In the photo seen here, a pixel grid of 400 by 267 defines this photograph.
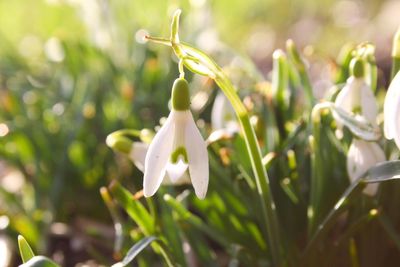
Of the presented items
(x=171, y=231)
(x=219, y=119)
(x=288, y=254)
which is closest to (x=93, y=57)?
(x=219, y=119)

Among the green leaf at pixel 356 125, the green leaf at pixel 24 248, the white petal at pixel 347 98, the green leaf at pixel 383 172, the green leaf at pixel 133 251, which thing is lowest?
the green leaf at pixel 133 251

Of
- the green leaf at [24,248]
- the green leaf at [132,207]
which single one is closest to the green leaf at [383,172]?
the green leaf at [132,207]

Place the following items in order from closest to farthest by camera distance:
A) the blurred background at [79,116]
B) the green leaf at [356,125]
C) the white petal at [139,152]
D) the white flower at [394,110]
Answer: the white flower at [394,110], the green leaf at [356,125], the white petal at [139,152], the blurred background at [79,116]

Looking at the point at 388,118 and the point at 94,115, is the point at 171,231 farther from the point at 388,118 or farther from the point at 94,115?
the point at 94,115

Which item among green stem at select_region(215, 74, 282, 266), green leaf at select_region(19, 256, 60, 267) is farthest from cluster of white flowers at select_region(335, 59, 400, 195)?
green leaf at select_region(19, 256, 60, 267)

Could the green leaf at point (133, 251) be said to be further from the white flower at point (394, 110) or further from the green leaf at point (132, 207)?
the white flower at point (394, 110)

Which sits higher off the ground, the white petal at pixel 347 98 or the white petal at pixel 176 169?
the white petal at pixel 347 98
